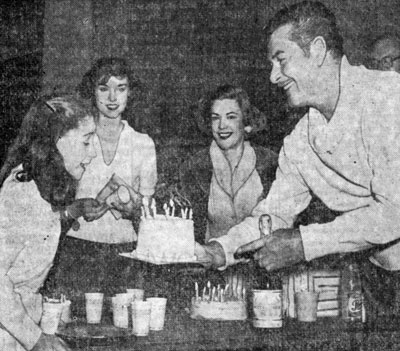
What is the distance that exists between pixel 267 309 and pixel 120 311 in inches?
33.1

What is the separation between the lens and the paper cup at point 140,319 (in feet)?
13.3

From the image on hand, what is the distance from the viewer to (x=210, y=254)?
14.4 ft

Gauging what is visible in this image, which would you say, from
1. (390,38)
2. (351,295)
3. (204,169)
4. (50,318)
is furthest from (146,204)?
(390,38)

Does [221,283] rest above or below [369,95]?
below

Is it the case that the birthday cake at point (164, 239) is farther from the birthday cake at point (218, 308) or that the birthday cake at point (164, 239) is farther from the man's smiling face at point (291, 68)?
the man's smiling face at point (291, 68)

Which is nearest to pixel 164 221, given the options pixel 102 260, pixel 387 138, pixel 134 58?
pixel 102 260

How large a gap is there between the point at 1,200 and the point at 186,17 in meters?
1.57

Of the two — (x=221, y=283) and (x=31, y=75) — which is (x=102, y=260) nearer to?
(x=221, y=283)

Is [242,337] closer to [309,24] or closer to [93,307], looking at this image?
[93,307]

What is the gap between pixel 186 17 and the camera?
446 centimetres

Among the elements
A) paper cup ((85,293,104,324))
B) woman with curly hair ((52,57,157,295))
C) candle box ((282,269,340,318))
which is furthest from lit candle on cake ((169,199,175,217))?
candle box ((282,269,340,318))

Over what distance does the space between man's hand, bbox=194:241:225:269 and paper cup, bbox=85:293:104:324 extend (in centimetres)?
65

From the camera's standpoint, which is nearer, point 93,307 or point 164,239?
point 93,307

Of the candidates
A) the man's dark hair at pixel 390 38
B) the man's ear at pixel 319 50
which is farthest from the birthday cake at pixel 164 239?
the man's dark hair at pixel 390 38
